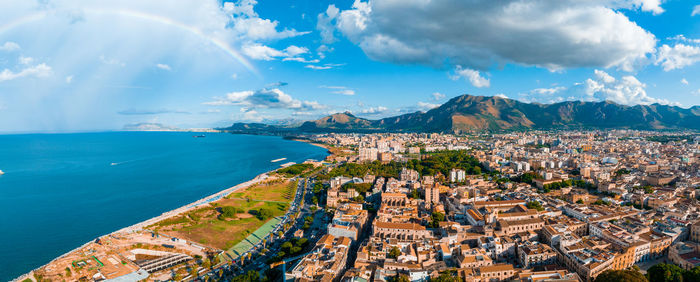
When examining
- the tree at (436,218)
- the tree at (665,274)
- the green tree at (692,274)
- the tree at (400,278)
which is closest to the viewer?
the green tree at (692,274)

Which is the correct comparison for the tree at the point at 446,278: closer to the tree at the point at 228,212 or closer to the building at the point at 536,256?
the building at the point at 536,256

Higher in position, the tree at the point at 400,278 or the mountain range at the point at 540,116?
the mountain range at the point at 540,116

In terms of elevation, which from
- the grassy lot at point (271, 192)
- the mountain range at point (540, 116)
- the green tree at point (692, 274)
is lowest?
the grassy lot at point (271, 192)

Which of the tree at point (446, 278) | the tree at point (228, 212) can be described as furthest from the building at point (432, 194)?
the tree at point (228, 212)

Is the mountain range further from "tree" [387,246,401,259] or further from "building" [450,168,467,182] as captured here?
"tree" [387,246,401,259]

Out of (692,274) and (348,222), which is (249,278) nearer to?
(348,222)

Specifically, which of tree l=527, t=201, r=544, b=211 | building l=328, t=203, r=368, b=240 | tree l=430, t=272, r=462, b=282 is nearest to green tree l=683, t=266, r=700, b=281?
tree l=527, t=201, r=544, b=211

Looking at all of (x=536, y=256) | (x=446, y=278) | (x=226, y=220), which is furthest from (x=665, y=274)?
(x=226, y=220)
